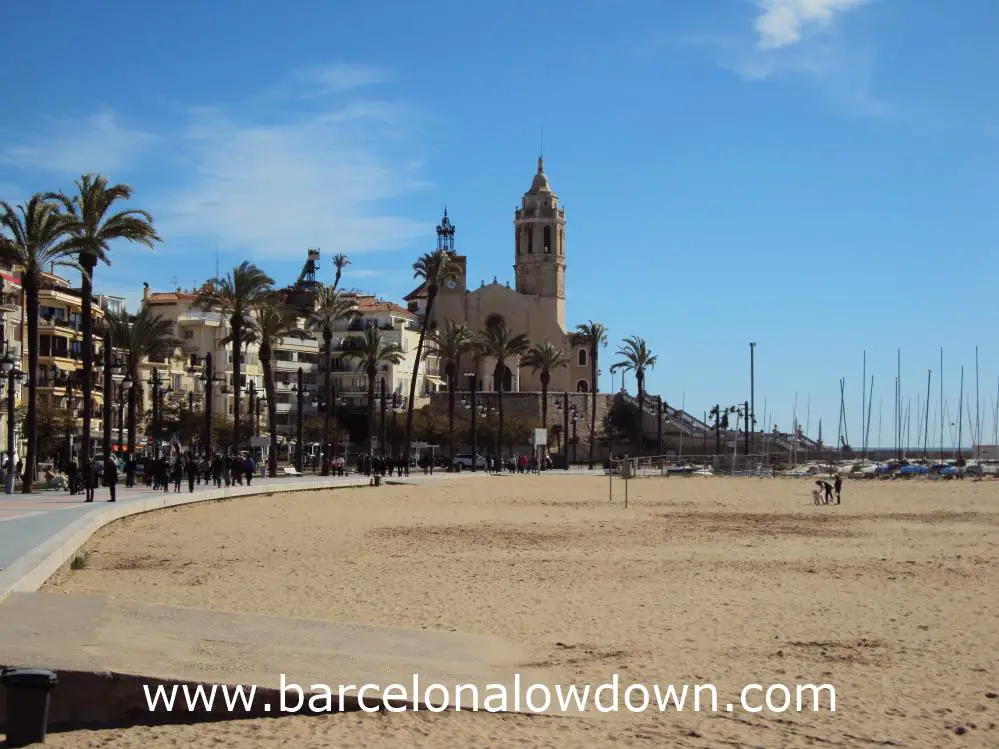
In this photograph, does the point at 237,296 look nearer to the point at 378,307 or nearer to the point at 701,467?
the point at 701,467

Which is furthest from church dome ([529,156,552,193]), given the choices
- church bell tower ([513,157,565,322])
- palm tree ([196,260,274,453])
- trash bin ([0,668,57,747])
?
trash bin ([0,668,57,747])

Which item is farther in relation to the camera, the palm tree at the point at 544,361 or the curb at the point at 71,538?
the palm tree at the point at 544,361

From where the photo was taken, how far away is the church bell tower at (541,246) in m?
117

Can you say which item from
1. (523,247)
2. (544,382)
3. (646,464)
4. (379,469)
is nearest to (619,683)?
(379,469)

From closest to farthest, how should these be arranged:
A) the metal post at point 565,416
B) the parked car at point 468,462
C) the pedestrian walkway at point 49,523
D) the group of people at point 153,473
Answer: the pedestrian walkway at point 49,523
the group of people at point 153,473
the parked car at point 468,462
the metal post at point 565,416

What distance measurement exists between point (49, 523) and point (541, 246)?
98249 millimetres

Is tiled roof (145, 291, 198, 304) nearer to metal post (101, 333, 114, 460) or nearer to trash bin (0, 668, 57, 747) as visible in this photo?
metal post (101, 333, 114, 460)

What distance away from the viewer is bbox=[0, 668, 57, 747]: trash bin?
25.6ft

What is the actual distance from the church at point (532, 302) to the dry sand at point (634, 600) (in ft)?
267

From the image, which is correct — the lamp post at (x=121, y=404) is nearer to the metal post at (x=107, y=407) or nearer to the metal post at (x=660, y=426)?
the metal post at (x=107, y=407)

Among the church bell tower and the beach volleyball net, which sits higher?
the church bell tower

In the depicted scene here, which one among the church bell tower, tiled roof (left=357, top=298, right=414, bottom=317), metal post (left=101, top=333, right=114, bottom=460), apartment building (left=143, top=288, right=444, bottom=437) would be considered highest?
the church bell tower

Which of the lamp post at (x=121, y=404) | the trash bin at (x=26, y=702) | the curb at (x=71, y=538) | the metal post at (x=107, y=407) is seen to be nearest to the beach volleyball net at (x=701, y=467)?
the lamp post at (x=121, y=404)

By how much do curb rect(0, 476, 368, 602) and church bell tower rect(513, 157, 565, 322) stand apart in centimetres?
7603
